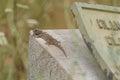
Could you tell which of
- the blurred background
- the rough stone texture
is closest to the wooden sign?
the rough stone texture

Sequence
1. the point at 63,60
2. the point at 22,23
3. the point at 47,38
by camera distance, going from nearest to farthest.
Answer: the point at 63,60, the point at 47,38, the point at 22,23

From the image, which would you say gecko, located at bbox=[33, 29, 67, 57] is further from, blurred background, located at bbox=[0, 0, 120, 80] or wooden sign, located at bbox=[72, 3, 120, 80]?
blurred background, located at bbox=[0, 0, 120, 80]

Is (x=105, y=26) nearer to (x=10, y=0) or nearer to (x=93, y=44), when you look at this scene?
(x=93, y=44)

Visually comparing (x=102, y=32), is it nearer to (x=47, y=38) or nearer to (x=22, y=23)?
(x=47, y=38)

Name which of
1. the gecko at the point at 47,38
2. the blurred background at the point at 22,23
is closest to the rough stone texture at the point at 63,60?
the gecko at the point at 47,38

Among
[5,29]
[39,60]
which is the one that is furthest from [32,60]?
[5,29]

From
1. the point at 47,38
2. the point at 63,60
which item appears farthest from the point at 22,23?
the point at 63,60
